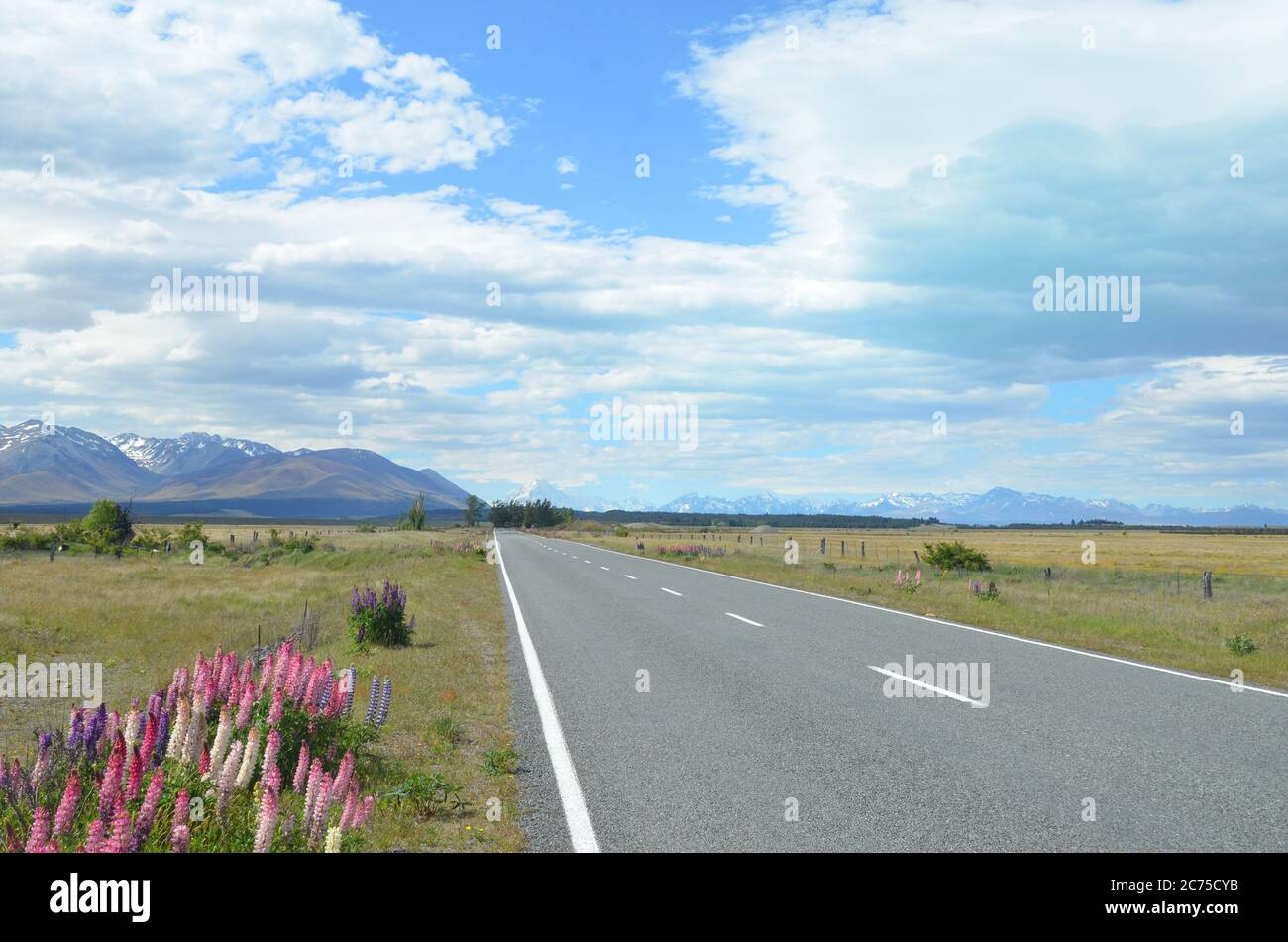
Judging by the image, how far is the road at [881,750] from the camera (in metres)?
5.41

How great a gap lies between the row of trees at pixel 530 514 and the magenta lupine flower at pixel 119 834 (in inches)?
6180

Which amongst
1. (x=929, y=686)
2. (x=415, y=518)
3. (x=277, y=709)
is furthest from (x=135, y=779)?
(x=415, y=518)

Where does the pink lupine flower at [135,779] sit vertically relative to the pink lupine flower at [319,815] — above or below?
above

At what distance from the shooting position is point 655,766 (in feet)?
23.0

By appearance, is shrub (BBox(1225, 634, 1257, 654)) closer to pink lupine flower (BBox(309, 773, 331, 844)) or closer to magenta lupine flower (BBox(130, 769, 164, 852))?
pink lupine flower (BBox(309, 773, 331, 844))

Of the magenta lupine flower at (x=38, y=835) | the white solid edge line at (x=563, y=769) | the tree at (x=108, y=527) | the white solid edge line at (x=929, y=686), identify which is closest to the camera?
the magenta lupine flower at (x=38, y=835)

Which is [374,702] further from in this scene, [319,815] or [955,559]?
[955,559]

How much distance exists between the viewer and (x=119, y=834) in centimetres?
425

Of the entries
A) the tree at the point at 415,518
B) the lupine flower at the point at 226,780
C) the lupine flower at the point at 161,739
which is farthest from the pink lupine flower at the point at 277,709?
the tree at the point at 415,518

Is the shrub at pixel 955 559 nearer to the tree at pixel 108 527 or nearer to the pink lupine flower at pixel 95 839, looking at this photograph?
the pink lupine flower at pixel 95 839
